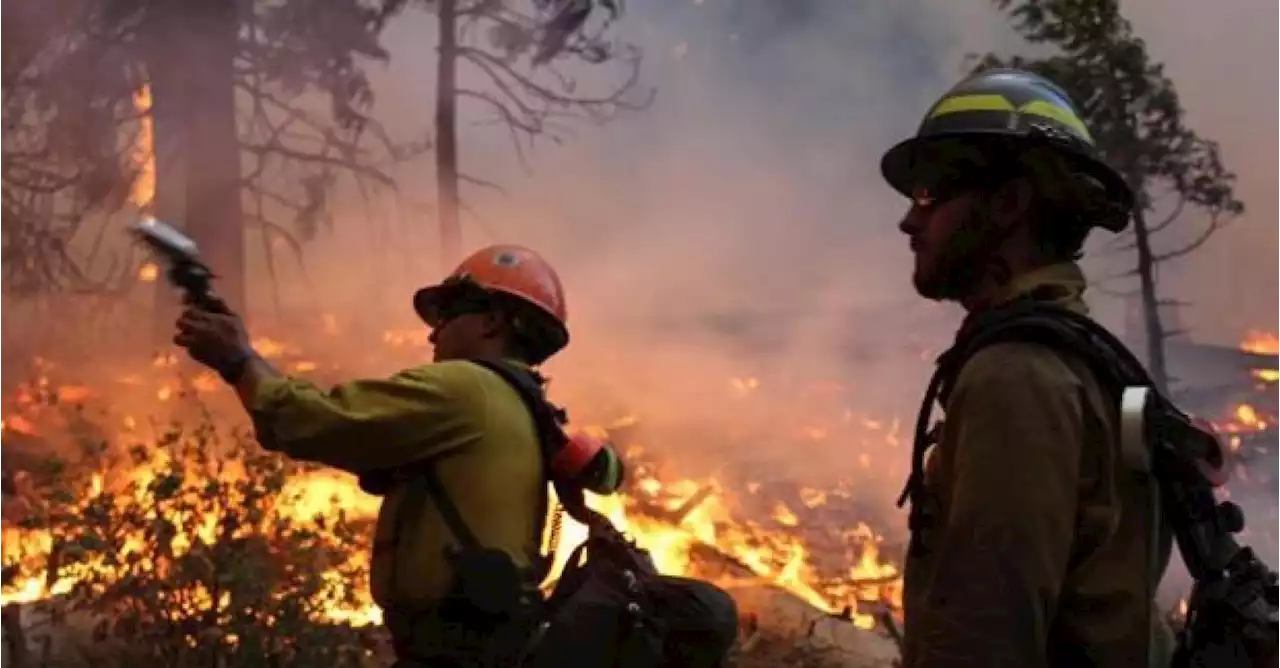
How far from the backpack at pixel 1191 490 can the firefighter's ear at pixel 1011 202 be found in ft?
0.65

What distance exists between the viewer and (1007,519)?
203 cm

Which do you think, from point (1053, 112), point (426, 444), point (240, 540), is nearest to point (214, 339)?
point (426, 444)

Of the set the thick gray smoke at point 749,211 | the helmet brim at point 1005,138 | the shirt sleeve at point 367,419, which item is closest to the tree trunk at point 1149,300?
the thick gray smoke at point 749,211

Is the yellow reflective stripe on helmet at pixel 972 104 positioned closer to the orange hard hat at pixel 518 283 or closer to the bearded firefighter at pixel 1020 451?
the bearded firefighter at pixel 1020 451

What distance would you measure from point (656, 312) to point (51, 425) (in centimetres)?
520

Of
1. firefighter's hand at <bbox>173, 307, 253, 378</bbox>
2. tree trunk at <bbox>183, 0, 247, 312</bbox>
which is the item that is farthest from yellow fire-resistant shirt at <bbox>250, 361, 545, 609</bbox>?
tree trunk at <bbox>183, 0, 247, 312</bbox>

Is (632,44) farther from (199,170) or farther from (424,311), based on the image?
(424,311)

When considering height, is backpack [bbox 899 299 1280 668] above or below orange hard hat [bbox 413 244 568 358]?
below

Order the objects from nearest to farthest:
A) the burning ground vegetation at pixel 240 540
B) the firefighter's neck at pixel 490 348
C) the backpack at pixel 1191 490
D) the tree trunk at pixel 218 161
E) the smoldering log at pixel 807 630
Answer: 1. the backpack at pixel 1191 490
2. the firefighter's neck at pixel 490 348
3. the burning ground vegetation at pixel 240 540
4. the smoldering log at pixel 807 630
5. the tree trunk at pixel 218 161

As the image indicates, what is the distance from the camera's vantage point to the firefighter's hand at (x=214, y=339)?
3629 mm

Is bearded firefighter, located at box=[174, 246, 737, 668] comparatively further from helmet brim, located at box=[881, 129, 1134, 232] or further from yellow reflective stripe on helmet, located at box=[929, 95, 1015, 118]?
yellow reflective stripe on helmet, located at box=[929, 95, 1015, 118]

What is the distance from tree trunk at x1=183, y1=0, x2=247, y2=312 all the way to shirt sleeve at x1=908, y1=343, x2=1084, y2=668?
871cm

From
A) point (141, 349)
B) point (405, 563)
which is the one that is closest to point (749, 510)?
point (141, 349)

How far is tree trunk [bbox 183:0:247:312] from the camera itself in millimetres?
10078
